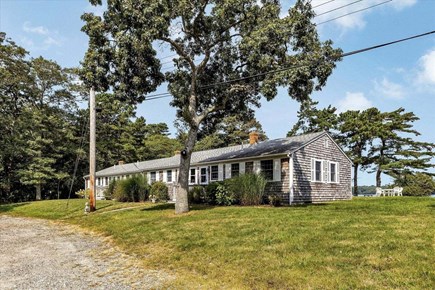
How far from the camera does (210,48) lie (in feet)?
54.9

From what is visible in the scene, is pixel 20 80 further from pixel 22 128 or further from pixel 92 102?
pixel 92 102

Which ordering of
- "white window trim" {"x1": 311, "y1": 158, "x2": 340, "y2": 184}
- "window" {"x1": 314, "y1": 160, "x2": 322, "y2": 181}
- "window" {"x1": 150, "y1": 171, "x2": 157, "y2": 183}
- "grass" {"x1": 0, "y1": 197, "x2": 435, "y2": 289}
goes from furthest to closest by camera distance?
1. "window" {"x1": 150, "y1": 171, "x2": 157, "y2": 183}
2. "window" {"x1": 314, "y1": 160, "x2": 322, "y2": 181}
3. "white window trim" {"x1": 311, "y1": 158, "x2": 340, "y2": 184}
4. "grass" {"x1": 0, "y1": 197, "x2": 435, "y2": 289}

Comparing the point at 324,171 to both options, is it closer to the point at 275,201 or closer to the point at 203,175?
the point at 275,201

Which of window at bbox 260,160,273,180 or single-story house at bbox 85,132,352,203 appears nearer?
single-story house at bbox 85,132,352,203

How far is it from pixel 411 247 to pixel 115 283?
6094mm

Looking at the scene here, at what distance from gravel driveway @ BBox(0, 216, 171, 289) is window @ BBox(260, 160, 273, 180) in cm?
1159

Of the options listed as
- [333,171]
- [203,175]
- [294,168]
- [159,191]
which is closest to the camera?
[294,168]

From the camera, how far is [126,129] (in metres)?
52.4

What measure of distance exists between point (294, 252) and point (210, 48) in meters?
11.9

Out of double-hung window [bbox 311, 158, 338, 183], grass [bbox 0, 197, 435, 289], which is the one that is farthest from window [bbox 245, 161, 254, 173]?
grass [bbox 0, 197, 435, 289]

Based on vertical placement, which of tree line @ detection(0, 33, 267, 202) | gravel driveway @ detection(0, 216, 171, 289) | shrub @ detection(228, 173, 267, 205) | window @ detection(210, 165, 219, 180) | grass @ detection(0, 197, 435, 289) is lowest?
gravel driveway @ detection(0, 216, 171, 289)

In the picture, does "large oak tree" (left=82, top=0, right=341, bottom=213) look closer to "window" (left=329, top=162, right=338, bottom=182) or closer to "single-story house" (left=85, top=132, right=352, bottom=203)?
"single-story house" (left=85, top=132, right=352, bottom=203)

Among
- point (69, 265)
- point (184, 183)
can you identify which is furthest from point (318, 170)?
point (69, 265)

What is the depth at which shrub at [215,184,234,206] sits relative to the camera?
19547mm
